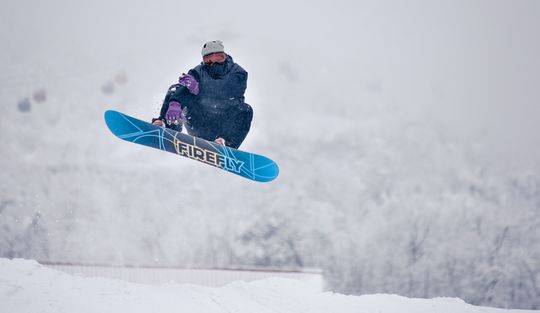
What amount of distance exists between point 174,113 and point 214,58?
2.73ft

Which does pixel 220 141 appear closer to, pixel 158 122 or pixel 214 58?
pixel 158 122

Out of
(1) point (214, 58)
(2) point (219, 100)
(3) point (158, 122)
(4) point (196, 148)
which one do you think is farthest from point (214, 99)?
(3) point (158, 122)

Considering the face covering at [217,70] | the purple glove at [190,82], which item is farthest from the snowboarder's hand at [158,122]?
the face covering at [217,70]

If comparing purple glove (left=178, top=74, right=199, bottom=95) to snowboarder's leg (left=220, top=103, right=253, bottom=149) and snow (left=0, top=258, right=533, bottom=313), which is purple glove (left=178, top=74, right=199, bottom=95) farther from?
snow (left=0, top=258, right=533, bottom=313)

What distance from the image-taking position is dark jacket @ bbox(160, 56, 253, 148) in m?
5.64

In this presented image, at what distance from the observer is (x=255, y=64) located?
4747 cm

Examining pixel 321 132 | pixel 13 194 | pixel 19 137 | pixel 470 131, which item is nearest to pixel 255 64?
pixel 321 132

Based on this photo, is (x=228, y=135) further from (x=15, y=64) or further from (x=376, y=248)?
(x=376, y=248)

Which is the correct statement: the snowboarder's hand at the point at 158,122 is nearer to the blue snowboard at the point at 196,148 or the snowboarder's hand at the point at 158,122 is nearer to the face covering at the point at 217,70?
the blue snowboard at the point at 196,148

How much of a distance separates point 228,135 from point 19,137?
2057 inches

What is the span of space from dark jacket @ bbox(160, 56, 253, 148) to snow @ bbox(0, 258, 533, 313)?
5.00m

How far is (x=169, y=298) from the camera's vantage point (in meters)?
10.2

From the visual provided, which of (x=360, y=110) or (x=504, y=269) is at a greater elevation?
(x=360, y=110)

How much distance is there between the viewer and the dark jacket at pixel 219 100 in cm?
564
